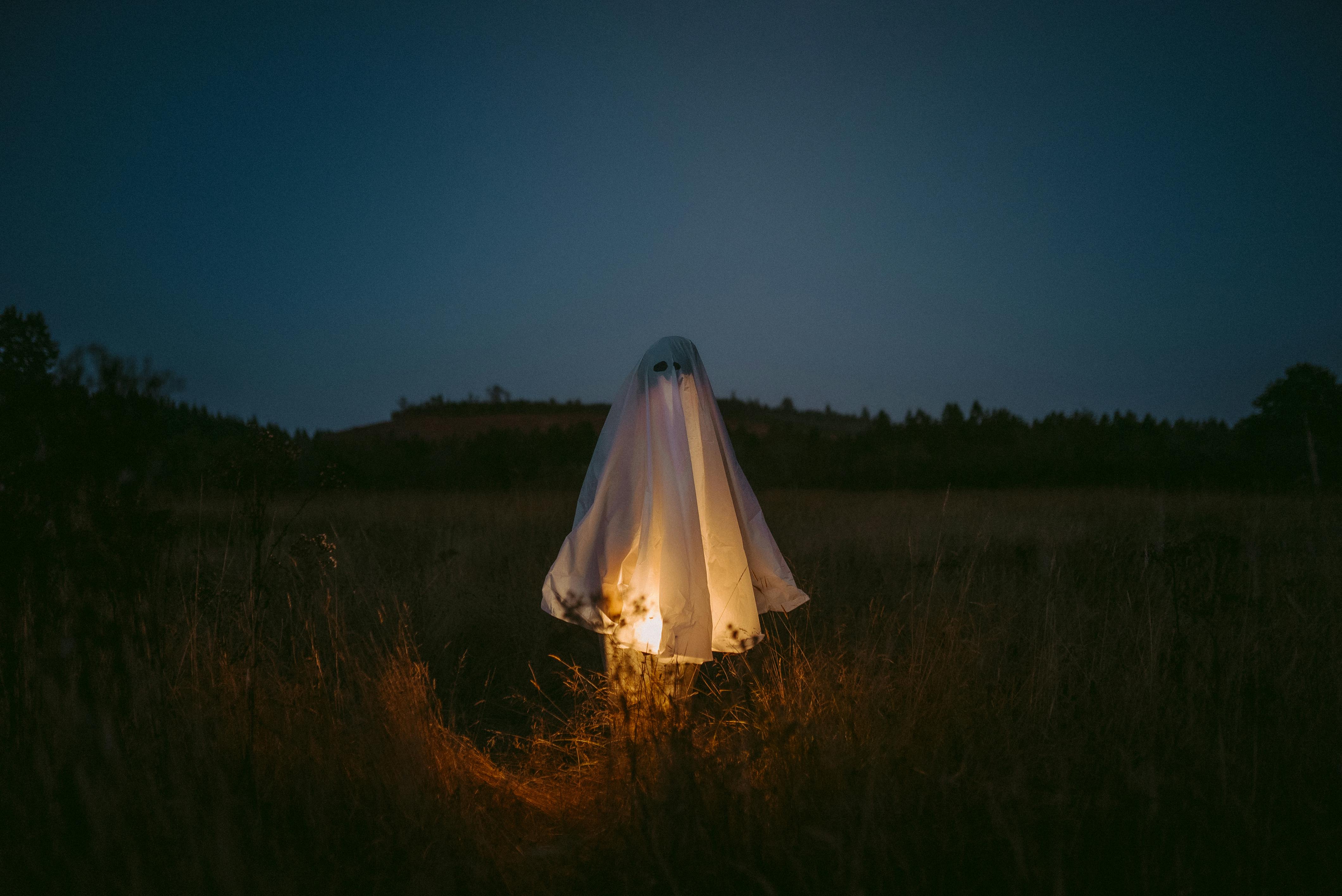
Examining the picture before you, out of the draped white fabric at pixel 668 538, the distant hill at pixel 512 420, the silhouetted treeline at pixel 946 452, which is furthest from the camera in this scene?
the distant hill at pixel 512 420

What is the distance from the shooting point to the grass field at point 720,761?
68.3 inches

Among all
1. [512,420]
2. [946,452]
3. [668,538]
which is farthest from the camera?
[512,420]

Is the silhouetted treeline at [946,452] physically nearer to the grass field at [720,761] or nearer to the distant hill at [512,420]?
the distant hill at [512,420]

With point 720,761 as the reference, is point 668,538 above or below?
above

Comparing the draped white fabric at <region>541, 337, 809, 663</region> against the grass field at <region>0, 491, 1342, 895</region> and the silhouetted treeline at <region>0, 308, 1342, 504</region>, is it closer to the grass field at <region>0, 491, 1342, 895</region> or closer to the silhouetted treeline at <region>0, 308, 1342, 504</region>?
the grass field at <region>0, 491, 1342, 895</region>

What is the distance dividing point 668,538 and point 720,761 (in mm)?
937

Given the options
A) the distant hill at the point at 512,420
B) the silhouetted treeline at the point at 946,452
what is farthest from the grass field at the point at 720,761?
the distant hill at the point at 512,420

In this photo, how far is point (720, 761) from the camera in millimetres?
2303

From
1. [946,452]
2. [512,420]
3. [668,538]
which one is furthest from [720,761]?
[512,420]

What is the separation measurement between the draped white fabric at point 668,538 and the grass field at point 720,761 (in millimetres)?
385

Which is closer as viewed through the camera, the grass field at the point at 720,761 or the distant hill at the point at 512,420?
the grass field at the point at 720,761

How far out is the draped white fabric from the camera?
2.50 m

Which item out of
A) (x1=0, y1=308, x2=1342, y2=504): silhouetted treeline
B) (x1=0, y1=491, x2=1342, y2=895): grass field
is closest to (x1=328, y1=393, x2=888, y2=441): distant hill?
(x1=0, y1=308, x2=1342, y2=504): silhouetted treeline

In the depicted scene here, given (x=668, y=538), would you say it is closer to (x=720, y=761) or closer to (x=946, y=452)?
(x=720, y=761)
